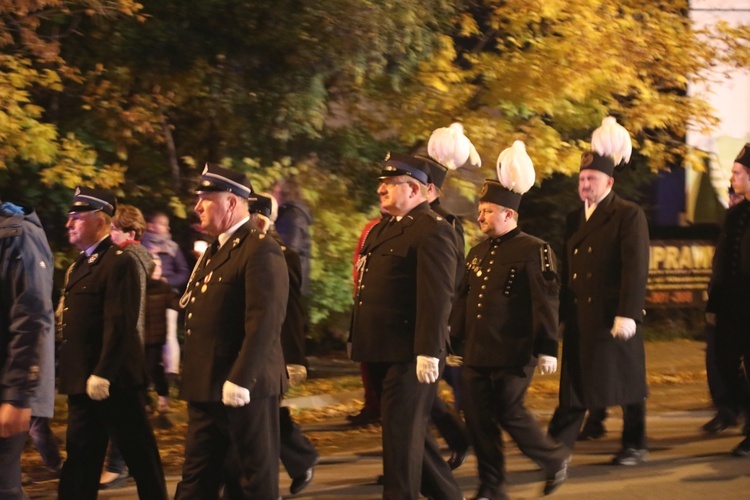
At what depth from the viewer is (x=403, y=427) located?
6074 mm

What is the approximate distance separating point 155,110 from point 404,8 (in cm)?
263

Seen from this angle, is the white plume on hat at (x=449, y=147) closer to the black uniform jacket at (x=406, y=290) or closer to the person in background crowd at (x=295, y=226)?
the black uniform jacket at (x=406, y=290)

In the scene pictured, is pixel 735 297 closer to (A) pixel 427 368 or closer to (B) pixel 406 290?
(B) pixel 406 290

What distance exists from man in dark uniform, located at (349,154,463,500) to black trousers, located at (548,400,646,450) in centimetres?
136

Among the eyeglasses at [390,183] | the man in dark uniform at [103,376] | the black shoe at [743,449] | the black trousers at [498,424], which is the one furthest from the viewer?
the black shoe at [743,449]

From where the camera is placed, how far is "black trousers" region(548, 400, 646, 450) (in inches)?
298

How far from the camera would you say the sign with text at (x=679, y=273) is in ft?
54.2

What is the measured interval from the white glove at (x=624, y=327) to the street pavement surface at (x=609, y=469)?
945 millimetres

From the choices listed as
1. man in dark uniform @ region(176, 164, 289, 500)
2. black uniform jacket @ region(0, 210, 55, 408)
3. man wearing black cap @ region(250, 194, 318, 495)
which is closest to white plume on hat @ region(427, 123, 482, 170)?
man wearing black cap @ region(250, 194, 318, 495)

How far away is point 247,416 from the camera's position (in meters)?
5.52

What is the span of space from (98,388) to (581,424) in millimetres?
3249

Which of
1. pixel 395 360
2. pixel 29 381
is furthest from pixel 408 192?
pixel 29 381

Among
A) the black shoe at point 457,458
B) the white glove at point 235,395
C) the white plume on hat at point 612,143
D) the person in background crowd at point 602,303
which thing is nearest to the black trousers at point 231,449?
the white glove at point 235,395

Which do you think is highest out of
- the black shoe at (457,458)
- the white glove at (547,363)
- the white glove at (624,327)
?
the white glove at (624,327)
